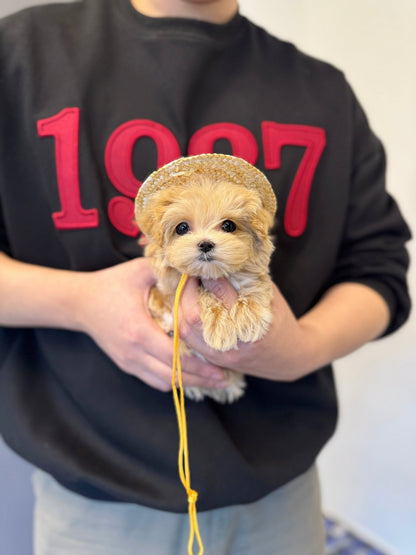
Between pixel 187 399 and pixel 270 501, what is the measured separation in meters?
0.22

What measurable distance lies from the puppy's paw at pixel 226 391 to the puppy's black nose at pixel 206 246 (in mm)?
237

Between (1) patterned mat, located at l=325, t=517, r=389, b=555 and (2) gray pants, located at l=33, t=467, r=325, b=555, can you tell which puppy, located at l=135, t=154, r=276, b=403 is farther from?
(1) patterned mat, located at l=325, t=517, r=389, b=555

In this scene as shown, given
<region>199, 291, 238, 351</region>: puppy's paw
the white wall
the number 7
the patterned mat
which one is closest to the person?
the number 7

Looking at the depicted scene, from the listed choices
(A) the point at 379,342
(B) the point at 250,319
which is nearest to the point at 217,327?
(B) the point at 250,319

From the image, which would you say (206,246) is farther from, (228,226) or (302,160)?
(302,160)

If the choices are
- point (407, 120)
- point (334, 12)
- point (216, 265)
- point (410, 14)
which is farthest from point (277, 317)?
point (334, 12)

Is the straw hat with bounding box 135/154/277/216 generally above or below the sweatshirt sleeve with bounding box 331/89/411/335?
above

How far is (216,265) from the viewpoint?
470 mm

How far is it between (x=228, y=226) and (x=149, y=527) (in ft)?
1.48

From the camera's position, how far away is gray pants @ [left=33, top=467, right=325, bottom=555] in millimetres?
670

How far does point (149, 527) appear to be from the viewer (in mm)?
674

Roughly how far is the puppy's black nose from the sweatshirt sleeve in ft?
1.37

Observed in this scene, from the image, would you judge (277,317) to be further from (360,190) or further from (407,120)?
(407,120)

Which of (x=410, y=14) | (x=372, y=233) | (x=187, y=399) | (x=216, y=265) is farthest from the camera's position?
(x=410, y=14)
